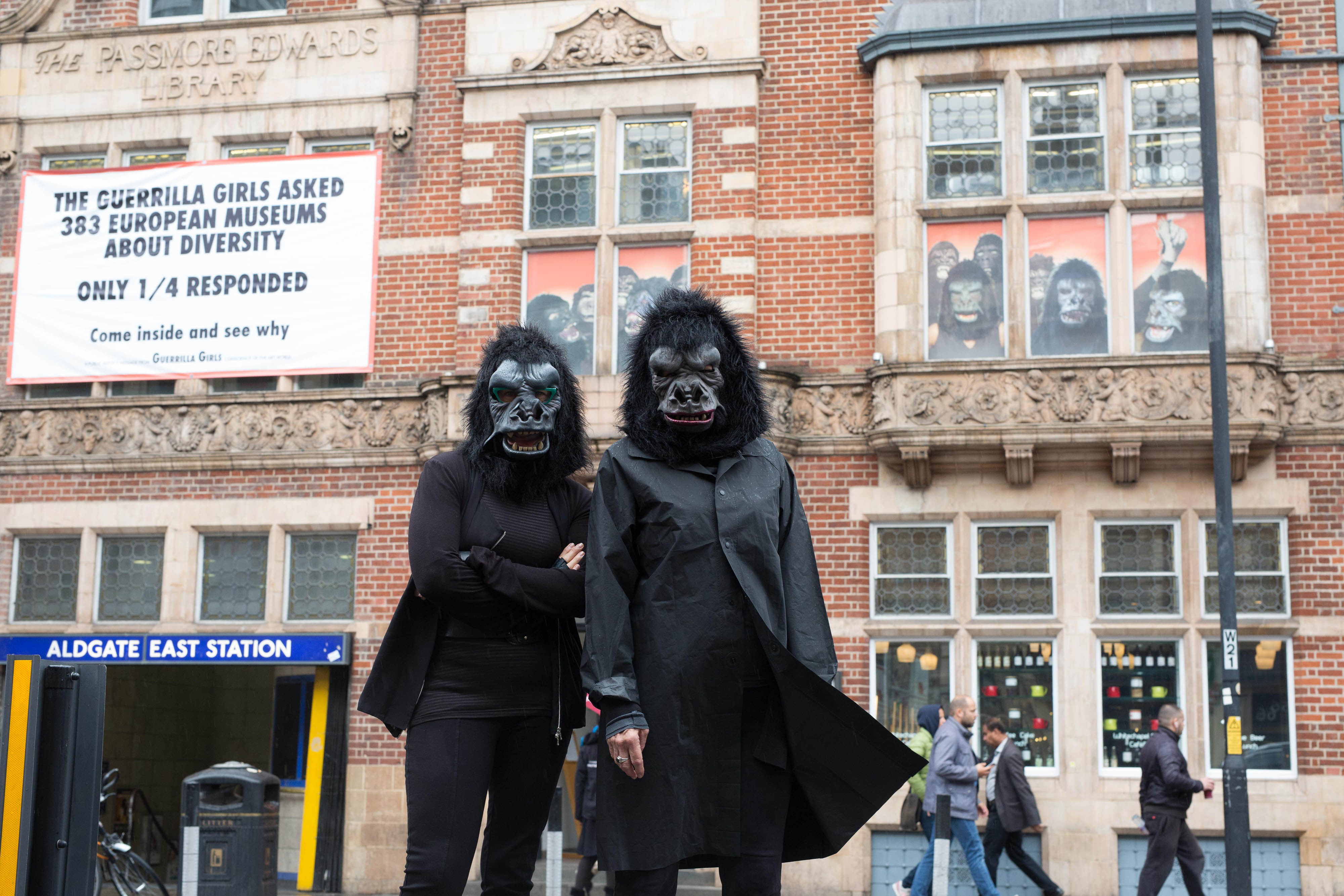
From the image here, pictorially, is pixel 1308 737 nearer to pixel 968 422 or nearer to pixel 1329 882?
pixel 1329 882

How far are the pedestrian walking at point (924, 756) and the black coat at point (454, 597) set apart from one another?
842cm

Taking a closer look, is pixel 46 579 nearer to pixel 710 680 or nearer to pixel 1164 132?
pixel 1164 132

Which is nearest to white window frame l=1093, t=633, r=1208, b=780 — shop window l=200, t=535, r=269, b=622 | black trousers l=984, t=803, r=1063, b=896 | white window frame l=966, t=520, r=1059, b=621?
white window frame l=966, t=520, r=1059, b=621

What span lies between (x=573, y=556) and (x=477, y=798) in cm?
79

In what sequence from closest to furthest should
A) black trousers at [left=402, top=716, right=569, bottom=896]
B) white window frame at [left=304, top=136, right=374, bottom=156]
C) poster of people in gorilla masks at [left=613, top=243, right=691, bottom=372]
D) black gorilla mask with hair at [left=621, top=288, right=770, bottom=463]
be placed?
black trousers at [left=402, top=716, right=569, bottom=896], black gorilla mask with hair at [left=621, top=288, right=770, bottom=463], poster of people in gorilla masks at [left=613, top=243, right=691, bottom=372], white window frame at [left=304, top=136, right=374, bottom=156]

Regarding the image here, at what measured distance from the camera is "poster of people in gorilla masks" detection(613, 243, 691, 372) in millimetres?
15445

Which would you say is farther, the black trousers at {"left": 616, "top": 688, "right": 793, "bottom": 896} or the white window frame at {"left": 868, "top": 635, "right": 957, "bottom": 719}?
the white window frame at {"left": 868, "top": 635, "right": 957, "bottom": 719}

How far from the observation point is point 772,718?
423 centimetres

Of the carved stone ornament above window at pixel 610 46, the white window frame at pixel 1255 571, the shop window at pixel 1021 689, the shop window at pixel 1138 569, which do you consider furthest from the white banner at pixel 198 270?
the white window frame at pixel 1255 571

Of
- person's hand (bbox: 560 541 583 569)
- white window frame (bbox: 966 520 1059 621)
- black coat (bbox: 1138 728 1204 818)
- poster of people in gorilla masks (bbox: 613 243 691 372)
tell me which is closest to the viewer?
person's hand (bbox: 560 541 583 569)

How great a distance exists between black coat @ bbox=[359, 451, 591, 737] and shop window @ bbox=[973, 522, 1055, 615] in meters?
10.3

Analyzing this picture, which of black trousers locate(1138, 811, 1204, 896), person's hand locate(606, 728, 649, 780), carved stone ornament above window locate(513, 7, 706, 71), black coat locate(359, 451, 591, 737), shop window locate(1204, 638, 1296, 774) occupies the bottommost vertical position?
black trousers locate(1138, 811, 1204, 896)

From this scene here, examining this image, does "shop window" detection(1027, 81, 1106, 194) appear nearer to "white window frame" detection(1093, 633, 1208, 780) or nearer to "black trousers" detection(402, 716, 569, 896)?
"white window frame" detection(1093, 633, 1208, 780)

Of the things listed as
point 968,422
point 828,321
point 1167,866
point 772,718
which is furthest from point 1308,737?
point 772,718
